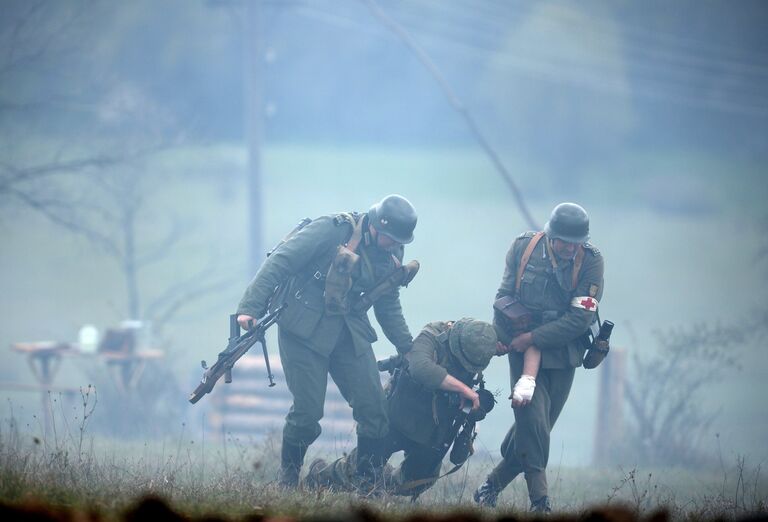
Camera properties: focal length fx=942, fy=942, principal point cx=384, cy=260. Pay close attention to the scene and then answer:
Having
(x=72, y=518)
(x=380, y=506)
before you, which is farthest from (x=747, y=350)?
(x=72, y=518)

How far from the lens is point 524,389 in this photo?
22.6ft

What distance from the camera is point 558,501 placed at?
8336 mm

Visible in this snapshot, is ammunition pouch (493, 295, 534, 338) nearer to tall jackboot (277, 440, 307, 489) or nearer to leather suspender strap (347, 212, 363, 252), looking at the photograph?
leather suspender strap (347, 212, 363, 252)

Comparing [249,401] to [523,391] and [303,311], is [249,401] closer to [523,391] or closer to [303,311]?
[303,311]

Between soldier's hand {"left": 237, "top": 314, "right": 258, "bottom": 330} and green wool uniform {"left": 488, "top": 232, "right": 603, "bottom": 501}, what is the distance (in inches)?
74.6

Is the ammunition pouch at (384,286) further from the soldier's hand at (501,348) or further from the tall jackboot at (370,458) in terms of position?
the tall jackboot at (370,458)

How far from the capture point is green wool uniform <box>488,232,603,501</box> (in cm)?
704

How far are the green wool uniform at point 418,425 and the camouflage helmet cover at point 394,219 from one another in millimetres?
755

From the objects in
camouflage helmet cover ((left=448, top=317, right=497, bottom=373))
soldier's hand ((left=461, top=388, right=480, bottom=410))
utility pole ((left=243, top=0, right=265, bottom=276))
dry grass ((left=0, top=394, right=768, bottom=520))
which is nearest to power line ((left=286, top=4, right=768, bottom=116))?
utility pole ((left=243, top=0, right=265, bottom=276))

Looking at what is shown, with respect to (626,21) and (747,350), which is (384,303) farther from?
(626,21)

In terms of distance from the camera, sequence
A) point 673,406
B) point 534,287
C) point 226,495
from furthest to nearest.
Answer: point 673,406 → point 534,287 → point 226,495

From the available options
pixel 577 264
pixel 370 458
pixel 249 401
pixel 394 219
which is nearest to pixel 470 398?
pixel 370 458

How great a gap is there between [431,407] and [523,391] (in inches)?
27.6

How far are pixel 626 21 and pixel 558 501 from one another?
2604 centimetres
